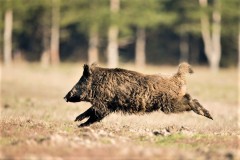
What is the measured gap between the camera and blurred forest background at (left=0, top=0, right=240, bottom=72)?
5572 centimetres

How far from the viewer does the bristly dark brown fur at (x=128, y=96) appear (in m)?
12.3

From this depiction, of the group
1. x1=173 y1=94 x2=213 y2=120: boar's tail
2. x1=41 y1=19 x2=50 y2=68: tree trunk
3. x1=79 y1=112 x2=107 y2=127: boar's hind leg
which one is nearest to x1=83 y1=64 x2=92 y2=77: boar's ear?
x1=79 y1=112 x2=107 y2=127: boar's hind leg

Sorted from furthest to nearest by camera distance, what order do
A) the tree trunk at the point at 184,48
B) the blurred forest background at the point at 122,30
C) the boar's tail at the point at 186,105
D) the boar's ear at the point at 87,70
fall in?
1. the tree trunk at the point at 184,48
2. the blurred forest background at the point at 122,30
3. the boar's ear at the point at 87,70
4. the boar's tail at the point at 186,105

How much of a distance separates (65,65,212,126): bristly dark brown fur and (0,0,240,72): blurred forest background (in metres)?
39.5

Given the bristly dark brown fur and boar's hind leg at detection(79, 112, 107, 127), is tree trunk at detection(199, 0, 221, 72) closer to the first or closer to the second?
the bristly dark brown fur

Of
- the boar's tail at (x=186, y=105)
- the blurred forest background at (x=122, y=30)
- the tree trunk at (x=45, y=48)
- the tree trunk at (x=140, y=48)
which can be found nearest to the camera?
the boar's tail at (x=186, y=105)

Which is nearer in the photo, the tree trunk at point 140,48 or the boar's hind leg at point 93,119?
the boar's hind leg at point 93,119

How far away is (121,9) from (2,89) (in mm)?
31598

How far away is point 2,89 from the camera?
1164 inches

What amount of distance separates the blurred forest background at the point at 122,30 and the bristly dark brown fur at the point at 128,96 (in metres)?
39.5

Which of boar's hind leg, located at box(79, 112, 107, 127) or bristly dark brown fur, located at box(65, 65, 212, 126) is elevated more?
bristly dark brown fur, located at box(65, 65, 212, 126)

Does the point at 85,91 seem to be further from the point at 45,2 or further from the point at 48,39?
the point at 48,39

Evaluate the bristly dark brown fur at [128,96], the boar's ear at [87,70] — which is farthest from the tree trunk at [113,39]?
the bristly dark brown fur at [128,96]

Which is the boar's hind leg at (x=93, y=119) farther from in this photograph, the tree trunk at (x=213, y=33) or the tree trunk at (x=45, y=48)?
the tree trunk at (x=45, y=48)
